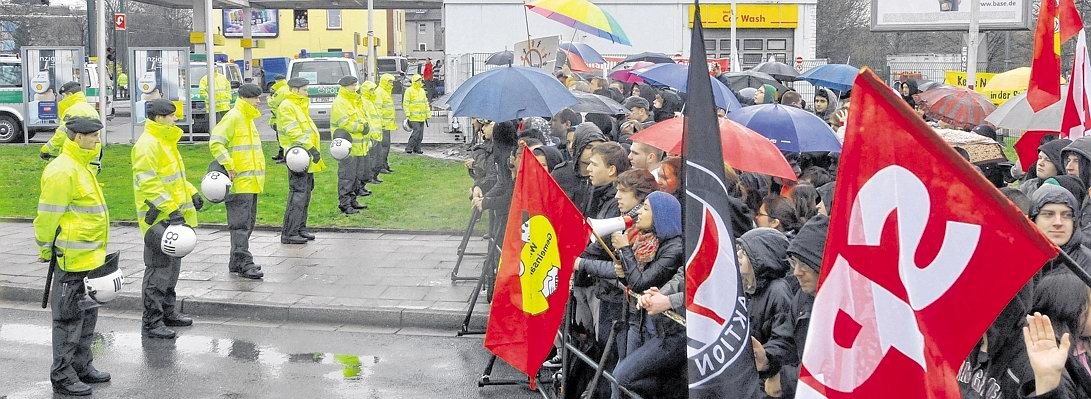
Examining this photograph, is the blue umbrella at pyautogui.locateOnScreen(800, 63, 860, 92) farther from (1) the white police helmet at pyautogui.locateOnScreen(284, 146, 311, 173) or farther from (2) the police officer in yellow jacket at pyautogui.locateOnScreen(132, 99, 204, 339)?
(2) the police officer in yellow jacket at pyautogui.locateOnScreen(132, 99, 204, 339)

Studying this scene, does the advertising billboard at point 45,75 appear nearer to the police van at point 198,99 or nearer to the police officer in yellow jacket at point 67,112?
the police van at point 198,99

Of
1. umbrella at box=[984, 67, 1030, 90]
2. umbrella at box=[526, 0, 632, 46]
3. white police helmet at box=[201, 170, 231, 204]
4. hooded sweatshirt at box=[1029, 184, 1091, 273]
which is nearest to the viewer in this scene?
hooded sweatshirt at box=[1029, 184, 1091, 273]

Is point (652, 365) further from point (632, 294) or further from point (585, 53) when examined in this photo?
point (585, 53)

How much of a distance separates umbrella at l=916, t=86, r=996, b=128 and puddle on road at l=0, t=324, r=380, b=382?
7.52m

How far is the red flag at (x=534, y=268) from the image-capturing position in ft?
19.9

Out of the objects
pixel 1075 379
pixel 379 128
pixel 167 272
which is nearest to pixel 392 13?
pixel 379 128

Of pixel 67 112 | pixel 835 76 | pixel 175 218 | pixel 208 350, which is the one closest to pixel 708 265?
pixel 208 350

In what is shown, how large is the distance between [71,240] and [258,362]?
1.59 meters

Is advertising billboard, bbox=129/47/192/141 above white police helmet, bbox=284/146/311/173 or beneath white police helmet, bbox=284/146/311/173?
above

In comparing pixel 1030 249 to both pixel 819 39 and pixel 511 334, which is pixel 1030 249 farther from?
pixel 819 39

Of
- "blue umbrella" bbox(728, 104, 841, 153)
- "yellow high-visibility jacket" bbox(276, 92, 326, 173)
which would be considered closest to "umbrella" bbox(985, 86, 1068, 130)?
"blue umbrella" bbox(728, 104, 841, 153)

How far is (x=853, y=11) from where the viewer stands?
216ft

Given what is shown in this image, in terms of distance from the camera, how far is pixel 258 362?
8.46 m

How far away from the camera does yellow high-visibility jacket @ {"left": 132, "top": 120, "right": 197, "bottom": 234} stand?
890 centimetres
